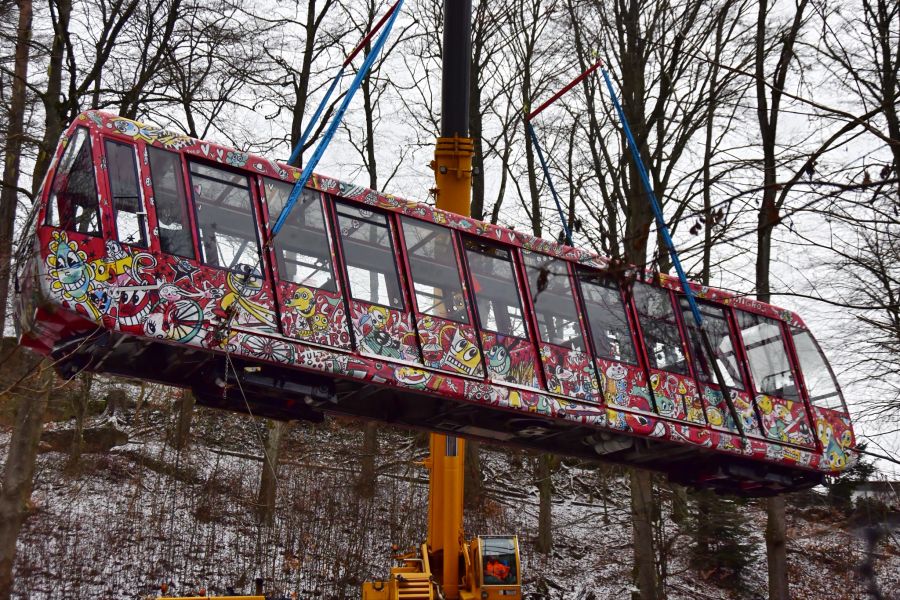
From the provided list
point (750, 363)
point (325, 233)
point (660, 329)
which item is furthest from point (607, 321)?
point (325, 233)

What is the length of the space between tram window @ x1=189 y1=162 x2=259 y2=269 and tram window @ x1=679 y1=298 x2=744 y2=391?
5.19 m

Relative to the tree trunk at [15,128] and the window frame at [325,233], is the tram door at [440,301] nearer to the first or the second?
the window frame at [325,233]

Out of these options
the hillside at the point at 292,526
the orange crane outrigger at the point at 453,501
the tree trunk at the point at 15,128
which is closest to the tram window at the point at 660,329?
the orange crane outrigger at the point at 453,501

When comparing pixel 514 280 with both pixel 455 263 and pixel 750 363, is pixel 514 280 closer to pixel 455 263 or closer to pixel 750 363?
pixel 455 263

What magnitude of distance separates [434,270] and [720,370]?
150 inches

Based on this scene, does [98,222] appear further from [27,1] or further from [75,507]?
[75,507]

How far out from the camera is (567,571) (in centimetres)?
1841

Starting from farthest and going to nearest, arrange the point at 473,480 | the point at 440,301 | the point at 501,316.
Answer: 1. the point at 473,480
2. the point at 501,316
3. the point at 440,301

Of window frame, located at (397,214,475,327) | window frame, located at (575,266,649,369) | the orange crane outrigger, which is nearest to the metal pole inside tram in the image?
the orange crane outrigger

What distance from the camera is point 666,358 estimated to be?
9.95m

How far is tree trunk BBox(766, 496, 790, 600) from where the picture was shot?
44.4 ft

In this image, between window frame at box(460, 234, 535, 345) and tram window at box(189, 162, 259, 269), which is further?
window frame at box(460, 234, 535, 345)

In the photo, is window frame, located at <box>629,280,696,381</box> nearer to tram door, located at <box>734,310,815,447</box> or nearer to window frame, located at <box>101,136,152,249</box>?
tram door, located at <box>734,310,815,447</box>

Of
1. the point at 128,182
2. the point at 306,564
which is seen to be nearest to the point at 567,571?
the point at 306,564
